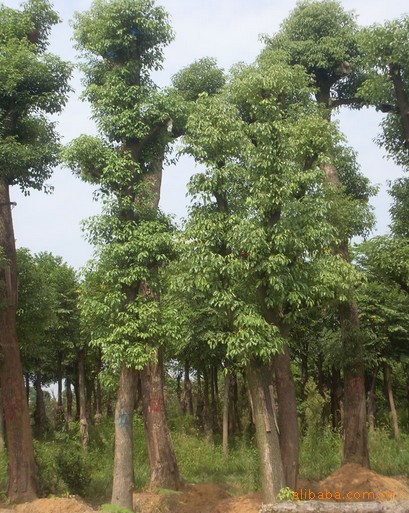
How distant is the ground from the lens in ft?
44.2

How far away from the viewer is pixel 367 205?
54.4ft

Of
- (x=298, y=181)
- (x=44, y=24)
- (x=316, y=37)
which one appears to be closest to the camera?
(x=298, y=181)

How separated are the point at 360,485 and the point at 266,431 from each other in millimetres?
4219

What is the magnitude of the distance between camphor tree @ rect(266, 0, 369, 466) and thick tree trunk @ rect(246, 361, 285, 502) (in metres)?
4.77

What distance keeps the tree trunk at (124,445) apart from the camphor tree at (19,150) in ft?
8.59

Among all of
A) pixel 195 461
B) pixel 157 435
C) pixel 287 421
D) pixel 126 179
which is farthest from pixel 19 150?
pixel 195 461

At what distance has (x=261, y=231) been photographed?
1156cm

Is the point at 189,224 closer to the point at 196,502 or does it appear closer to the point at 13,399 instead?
the point at 13,399

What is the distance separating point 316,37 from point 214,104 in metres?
8.87

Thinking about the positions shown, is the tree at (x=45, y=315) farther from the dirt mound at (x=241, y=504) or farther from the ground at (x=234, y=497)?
the dirt mound at (x=241, y=504)

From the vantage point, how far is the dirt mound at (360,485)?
46.1 ft

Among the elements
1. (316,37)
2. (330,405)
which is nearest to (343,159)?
(316,37)

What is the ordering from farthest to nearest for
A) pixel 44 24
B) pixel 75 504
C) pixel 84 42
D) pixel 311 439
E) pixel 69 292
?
1. pixel 69 292
2. pixel 311 439
3. pixel 44 24
4. pixel 84 42
5. pixel 75 504

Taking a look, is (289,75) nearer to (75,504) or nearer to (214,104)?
(214,104)
